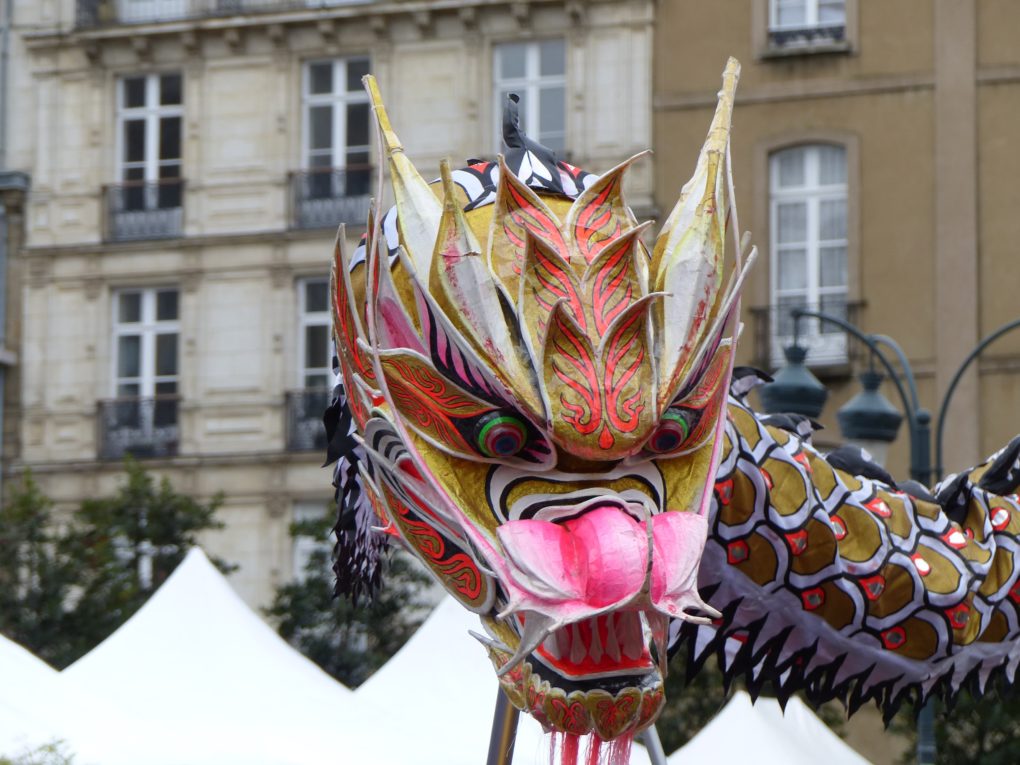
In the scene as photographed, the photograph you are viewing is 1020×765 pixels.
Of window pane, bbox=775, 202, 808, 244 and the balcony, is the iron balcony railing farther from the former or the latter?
window pane, bbox=775, 202, 808, 244

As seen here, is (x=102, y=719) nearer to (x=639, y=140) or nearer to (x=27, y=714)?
(x=27, y=714)

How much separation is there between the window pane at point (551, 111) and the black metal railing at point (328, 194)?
2003 mm

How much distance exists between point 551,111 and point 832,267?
11.6ft

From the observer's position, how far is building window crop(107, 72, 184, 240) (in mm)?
26859

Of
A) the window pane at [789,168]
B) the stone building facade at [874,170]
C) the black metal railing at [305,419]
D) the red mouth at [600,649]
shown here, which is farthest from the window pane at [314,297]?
the red mouth at [600,649]

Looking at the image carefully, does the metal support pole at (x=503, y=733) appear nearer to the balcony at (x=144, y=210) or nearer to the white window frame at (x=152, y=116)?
the balcony at (x=144, y=210)

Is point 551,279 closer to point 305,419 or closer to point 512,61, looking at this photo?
point 512,61

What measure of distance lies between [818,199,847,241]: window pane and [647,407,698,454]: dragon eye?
63.6ft

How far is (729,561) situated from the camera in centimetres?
627

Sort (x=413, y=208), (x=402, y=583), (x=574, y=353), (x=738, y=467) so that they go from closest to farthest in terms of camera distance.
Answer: (x=574, y=353), (x=413, y=208), (x=738, y=467), (x=402, y=583)

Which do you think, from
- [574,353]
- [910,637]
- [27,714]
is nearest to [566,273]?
[574,353]

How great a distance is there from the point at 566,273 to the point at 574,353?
228 millimetres

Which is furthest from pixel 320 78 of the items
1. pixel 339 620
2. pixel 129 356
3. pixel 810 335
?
pixel 339 620

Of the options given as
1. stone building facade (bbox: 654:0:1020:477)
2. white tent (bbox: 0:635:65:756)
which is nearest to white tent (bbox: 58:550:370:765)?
white tent (bbox: 0:635:65:756)
